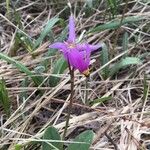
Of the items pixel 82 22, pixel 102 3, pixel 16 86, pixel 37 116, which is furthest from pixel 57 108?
pixel 102 3

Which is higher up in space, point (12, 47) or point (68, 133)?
point (12, 47)

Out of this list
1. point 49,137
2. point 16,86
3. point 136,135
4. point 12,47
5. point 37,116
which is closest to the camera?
point 49,137

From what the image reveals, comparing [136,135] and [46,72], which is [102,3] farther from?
[136,135]

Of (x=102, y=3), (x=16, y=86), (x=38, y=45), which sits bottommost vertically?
(x=16, y=86)

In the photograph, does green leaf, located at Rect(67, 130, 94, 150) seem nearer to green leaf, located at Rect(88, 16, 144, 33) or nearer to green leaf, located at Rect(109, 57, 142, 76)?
green leaf, located at Rect(109, 57, 142, 76)

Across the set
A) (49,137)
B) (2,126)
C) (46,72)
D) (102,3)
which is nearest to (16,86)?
(46,72)

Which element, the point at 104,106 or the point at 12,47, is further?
the point at 12,47

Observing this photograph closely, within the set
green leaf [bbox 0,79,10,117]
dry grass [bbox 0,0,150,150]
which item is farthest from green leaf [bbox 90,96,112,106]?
green leaf [bbox 0,79,10,117]

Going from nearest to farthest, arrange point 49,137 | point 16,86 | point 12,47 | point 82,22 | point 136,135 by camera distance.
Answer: point 49,137 → point 136,135 → point 16,86 → point 12,47 → point 82,22
